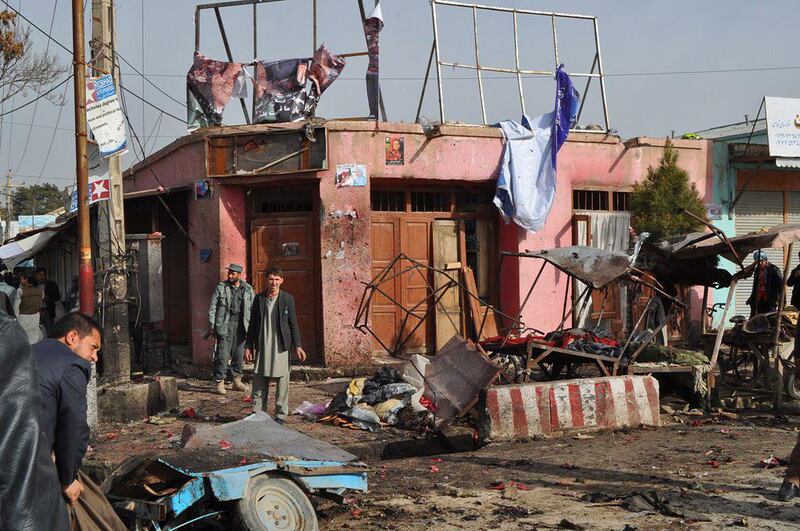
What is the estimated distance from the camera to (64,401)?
3971 millimetres

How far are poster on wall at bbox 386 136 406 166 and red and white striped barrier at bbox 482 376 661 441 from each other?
5.53 meters

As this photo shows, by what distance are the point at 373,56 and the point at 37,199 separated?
56.5 m

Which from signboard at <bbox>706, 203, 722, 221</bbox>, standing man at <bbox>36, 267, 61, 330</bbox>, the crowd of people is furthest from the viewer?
standing man at <bbox>36, 267, 61, 330</bbox>

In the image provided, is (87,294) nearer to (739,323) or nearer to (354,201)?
(354,201)

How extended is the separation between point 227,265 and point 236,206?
3.15 ft

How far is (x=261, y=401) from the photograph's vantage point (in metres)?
9.73

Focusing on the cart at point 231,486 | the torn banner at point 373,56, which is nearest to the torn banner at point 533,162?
the torn banner at point 373,56

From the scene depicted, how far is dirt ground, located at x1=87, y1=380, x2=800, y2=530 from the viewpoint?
6.09 meters

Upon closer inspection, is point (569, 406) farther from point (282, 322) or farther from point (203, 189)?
point (203, 189)

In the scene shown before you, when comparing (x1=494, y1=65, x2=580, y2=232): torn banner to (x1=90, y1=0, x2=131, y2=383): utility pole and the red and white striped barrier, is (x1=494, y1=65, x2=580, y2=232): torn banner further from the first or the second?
(x1=90, y1=0, x2=131, y2=383): utility pole

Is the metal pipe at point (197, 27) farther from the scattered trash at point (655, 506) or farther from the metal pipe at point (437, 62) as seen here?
the scattered trash at point (655, 506)

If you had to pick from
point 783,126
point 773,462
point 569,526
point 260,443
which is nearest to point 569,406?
point 773,462

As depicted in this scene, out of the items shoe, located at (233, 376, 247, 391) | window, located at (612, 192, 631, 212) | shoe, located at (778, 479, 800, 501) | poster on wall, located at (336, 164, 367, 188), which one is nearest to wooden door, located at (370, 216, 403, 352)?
poster on wall, located at (336, 164, 367, 188)

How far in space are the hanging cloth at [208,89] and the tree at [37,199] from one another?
51.8 metres
